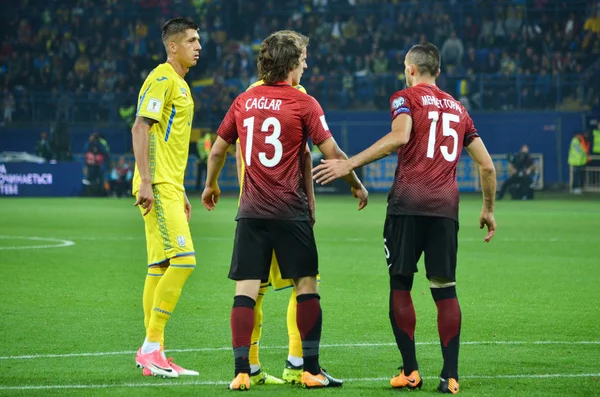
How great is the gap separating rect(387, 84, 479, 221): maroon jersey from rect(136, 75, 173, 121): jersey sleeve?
1.61 meters

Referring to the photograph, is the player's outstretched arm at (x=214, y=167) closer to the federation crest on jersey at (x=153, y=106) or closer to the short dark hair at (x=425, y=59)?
the federation crest on jersey at (x=153, y=106)

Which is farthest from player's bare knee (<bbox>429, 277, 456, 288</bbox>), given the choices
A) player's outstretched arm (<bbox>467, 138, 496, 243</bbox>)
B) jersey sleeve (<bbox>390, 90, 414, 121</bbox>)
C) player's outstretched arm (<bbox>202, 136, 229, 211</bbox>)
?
player's outstretched arm (<bbox>202, 136, 229, 211</bbox>)

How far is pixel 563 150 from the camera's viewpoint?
35344 mm

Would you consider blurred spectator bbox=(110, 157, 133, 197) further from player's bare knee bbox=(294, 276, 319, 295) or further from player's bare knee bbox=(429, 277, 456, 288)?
player's bare knee bbox=(429, 277, 456, 288)

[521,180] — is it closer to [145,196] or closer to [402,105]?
[145,196]

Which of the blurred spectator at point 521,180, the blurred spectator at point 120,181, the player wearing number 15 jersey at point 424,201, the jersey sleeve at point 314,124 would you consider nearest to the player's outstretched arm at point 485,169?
the player wearing number 15 jersey at point 424,201

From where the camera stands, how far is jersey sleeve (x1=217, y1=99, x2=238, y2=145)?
655cm

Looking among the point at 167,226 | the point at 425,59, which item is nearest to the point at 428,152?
the point at 425,59

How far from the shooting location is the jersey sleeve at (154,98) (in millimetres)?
7164

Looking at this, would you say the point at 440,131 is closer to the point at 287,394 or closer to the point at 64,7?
the point at 287,394

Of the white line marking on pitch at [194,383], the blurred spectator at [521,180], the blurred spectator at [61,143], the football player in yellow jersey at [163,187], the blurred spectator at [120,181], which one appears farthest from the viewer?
the blurred spectator at [61,143]

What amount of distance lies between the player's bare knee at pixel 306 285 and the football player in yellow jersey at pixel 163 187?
1003 mm

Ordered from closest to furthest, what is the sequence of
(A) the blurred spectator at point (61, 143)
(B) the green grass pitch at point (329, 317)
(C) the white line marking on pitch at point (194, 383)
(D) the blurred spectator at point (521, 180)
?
1. (C) the white line marking on pitch at point (194, 383)
2. (B) the green grass pitch at point (329, 317)
3. (D) the blurred spectator at point (521, 180)
4. (A) the blurred spectator at point (61, 143)

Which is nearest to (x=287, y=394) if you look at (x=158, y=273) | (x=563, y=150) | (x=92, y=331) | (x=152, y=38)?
(x=158, y=273)
